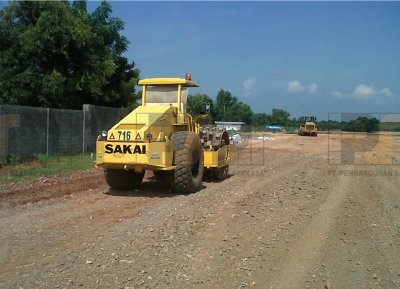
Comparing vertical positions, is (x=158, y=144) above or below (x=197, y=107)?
below

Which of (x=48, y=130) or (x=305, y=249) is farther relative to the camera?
(x=48, y=130)

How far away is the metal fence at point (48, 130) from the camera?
14.9 m

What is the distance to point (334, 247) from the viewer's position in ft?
19.8

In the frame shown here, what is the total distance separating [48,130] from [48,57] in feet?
14.5

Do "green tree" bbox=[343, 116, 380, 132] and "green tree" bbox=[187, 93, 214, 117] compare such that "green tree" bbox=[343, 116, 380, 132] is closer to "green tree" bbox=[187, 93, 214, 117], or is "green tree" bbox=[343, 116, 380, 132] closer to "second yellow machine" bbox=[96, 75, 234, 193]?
"green tree" bbox=[187, 93, 214, 117]

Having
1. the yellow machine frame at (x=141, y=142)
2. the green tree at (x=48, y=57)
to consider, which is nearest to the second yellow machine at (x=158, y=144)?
the yellow machine frame at (x=141, y=142)

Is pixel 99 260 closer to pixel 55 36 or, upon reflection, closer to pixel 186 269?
pixel 186 269

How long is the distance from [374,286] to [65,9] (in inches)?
716

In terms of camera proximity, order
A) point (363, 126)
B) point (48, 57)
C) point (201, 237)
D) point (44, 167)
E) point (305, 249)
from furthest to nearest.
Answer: point (363, 126) → point (48, 57) → point (44, 167) → point (201, 237) → point (305, 249)

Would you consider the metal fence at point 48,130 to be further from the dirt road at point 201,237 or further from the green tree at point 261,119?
the green tree at point 261,119

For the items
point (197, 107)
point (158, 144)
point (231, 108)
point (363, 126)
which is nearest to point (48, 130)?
point (197, 107)

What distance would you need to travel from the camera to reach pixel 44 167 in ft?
48.2

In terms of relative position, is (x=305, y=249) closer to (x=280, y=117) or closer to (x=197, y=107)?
(x=197, y=107)

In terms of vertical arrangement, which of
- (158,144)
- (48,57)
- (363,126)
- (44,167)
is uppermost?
(48,57)
